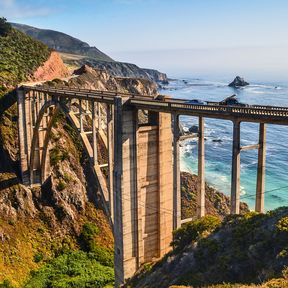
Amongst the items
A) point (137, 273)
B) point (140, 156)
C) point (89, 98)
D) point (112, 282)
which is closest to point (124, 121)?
point (140, 156)

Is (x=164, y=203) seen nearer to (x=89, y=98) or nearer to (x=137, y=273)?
(x=137, y=273)

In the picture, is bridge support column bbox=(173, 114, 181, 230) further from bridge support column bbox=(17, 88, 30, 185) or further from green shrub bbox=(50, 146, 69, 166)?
bridge support column bbox=(17, 88, 30, 185)

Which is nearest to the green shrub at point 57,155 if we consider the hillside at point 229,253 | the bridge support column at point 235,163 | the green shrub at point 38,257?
the green shrub at point 38,257

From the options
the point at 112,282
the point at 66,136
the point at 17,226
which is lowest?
the point at 112,282

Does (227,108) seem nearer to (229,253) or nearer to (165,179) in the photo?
(229,253)

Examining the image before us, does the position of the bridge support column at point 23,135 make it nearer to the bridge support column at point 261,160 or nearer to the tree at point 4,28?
the bridge support column at point 261,160

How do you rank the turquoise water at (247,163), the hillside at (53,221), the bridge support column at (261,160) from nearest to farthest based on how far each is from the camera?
the bridge support column at (261,160)
the hillside at (53,221)
the turquoise water at (247,163)

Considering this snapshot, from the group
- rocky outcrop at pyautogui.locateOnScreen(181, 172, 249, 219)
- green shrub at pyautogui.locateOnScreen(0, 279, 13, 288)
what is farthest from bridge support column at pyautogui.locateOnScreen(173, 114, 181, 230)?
rocky outcrop at pyautogui.locateOnScreen(181, 172, 249, 219)

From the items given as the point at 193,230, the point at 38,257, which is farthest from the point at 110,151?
the point at 38,257
